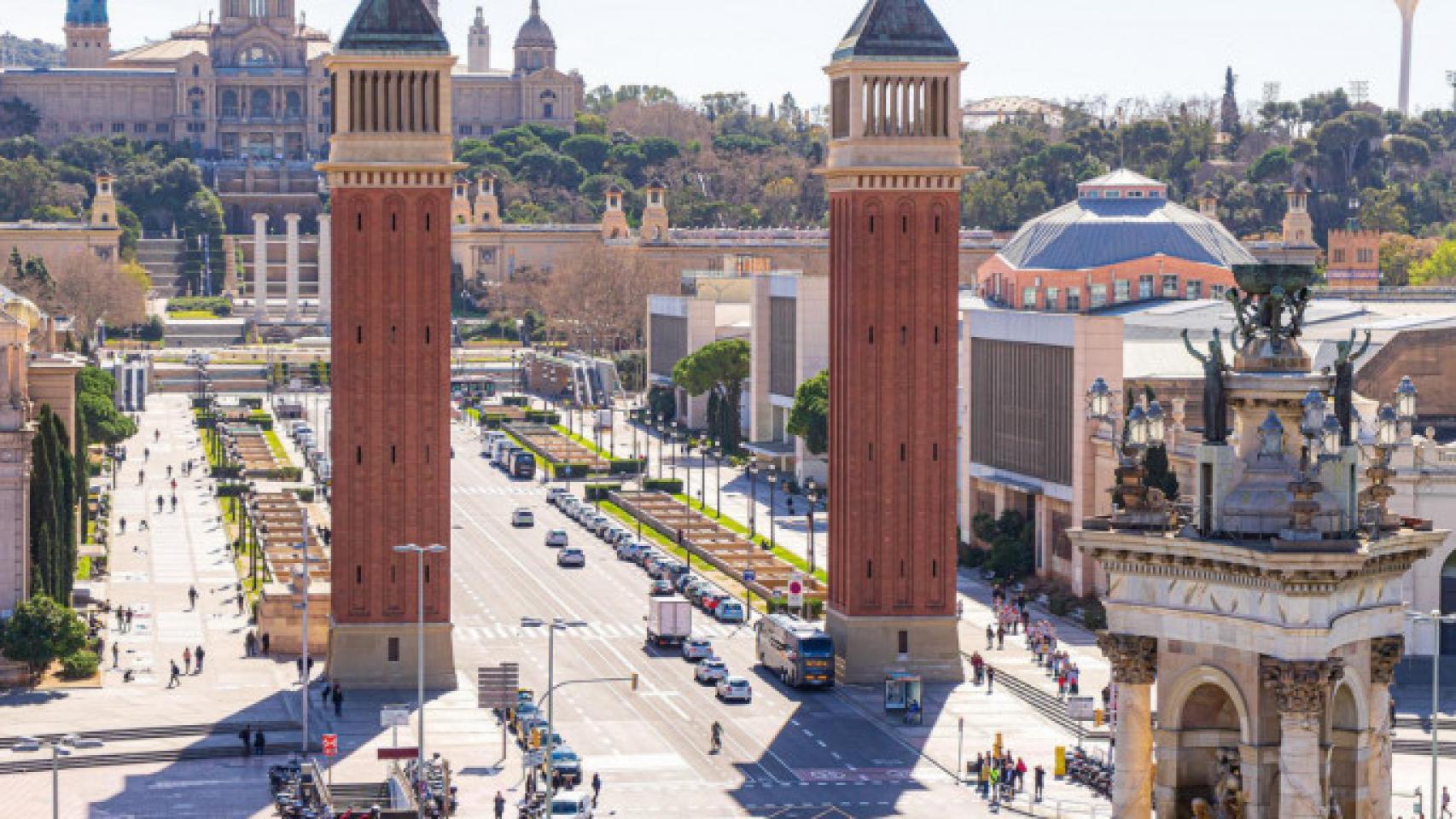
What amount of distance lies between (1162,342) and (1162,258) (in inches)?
932

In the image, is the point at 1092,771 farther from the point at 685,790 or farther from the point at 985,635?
the point at 985,635

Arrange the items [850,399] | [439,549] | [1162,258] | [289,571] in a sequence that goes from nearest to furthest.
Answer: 1. [439,549]
2. [850,399]
3. [289,571]
4. [1162,258]

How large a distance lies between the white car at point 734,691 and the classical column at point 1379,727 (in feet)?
222

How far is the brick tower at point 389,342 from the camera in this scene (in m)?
102

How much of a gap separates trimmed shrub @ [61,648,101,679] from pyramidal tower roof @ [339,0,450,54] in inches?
924

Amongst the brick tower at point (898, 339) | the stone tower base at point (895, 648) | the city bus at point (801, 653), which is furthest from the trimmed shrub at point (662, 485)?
the stone tower base at point (895, 648)

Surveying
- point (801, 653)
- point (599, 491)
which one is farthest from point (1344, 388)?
point (599, 491)

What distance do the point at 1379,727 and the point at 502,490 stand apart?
14363 centimetres

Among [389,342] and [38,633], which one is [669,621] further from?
[38,633]

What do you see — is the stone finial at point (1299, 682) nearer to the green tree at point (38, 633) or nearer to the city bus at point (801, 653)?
the city bus at point (801, 653)

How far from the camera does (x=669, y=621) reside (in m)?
112

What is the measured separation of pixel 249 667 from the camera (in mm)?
109000

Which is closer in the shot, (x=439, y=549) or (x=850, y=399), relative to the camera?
(x=439, y=549)

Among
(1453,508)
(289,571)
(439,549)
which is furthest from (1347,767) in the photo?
(289,571)
